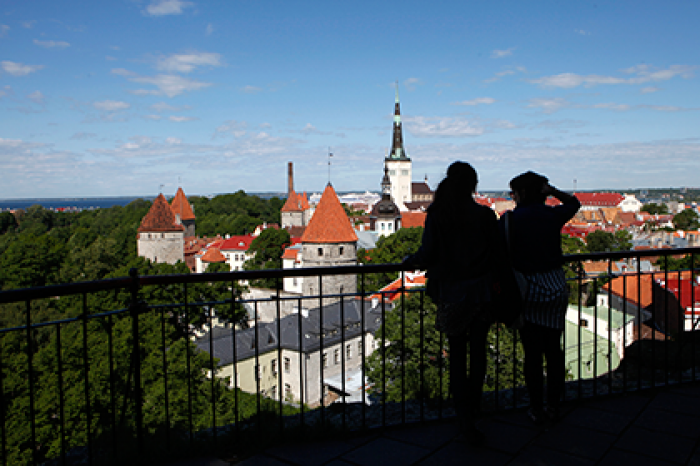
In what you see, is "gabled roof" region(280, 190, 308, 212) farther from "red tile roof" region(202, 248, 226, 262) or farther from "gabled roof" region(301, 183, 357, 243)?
"gabled roof" region(301, 183, 357, 243)

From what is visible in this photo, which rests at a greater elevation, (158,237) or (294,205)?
(294,205)

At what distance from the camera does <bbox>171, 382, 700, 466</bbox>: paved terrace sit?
10.4ft

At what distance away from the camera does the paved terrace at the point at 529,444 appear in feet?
10.4

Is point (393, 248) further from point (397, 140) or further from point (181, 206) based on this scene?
point (397, 140)

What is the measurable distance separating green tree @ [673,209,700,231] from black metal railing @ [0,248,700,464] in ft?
305

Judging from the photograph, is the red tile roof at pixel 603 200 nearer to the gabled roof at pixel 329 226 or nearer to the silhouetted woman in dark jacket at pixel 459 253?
the gabled roof at pixel 329 226

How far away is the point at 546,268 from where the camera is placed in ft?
11.2

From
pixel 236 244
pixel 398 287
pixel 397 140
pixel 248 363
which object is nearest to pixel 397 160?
pixel 397 140

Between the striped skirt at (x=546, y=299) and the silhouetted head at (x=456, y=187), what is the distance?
0.72 metres

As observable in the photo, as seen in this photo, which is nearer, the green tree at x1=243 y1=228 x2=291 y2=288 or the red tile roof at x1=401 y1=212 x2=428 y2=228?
the green tree at x1=243 y1=228 x2=291 y2=288

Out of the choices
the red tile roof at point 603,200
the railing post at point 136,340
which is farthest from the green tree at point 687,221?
the railing post at point 136,340

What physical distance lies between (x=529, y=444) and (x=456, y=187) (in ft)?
5.32

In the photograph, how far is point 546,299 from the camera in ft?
11.3

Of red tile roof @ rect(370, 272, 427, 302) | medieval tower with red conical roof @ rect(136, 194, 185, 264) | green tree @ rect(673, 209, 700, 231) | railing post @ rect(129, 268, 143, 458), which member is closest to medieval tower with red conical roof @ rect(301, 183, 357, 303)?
red tile roof @ rect(370, 272, 427, 302)
